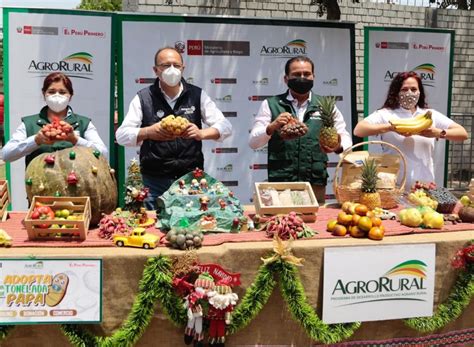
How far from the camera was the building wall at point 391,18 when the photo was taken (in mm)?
8508

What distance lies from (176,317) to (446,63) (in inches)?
235

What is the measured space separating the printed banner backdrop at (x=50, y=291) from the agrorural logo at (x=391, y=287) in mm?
1255

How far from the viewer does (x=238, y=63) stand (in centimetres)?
611

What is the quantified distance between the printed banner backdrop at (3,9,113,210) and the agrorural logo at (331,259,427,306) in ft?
13.1

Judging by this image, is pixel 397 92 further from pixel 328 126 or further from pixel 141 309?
pixel 141 309

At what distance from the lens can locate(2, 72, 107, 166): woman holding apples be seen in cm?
325

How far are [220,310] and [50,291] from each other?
0.83 m

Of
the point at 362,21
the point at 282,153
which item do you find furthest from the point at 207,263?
the point at 362,21

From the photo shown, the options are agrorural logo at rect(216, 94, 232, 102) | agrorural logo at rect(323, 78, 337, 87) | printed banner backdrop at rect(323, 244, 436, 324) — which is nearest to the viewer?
printed banner backdrop at rect(323, 244, 436, 324)

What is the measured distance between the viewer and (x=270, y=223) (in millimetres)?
2748

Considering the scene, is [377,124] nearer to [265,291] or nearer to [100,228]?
[265,291]

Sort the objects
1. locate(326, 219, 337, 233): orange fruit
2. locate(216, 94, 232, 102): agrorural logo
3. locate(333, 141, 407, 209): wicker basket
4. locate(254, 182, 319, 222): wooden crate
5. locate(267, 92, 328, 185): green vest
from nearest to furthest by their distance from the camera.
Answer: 1. locate(326, 219, 337, 233): orange fruit
2. locate(254, 182, 319, 222): wooden crate
3. locate(333, 141, 407, 209): wicker basket
4. locate(267, 92, 328, 185): green vest
5. locate(216, 94, 232, 102): agrorural logo

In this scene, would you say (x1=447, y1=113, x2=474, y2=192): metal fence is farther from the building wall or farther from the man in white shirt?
the man in white shirt

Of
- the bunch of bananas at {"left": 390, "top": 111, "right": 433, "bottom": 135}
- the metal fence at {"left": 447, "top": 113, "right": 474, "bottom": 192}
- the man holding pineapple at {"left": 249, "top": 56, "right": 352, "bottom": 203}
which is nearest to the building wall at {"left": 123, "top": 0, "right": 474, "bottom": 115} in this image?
the metal fence at {"left": 447, "top": 113, "right": 474, "bottom": 192}
